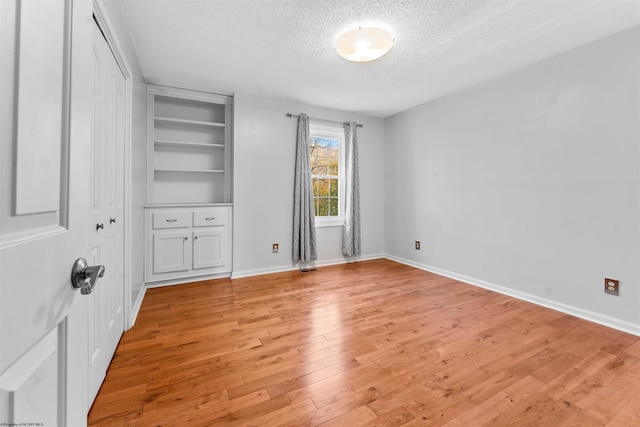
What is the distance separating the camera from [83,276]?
0.63 m

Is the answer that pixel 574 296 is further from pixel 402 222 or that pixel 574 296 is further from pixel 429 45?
pixel 429 45

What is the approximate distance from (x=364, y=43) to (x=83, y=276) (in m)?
2.33

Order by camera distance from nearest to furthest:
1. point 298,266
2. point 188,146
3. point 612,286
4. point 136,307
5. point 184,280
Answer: point 612,286, point 136,307, point 184,280, point 188,146, point 298,266

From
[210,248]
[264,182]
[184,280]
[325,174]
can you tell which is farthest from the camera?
[325,174]

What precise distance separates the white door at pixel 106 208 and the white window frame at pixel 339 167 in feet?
8.77

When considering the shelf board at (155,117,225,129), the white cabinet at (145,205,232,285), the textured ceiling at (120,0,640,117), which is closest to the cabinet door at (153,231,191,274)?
the white cabinet at (145,205,232,285)

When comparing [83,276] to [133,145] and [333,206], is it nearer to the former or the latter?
[133,145]

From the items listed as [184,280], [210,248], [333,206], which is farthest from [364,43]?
[184,280]

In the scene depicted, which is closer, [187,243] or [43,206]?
[43,206]

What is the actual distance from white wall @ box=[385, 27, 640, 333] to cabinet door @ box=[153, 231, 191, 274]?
129 inches

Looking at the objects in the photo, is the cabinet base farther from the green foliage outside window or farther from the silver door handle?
the silver door handle

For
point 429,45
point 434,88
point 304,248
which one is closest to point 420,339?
point 304,248

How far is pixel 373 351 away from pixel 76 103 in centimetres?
199

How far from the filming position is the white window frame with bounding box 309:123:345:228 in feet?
14.2
